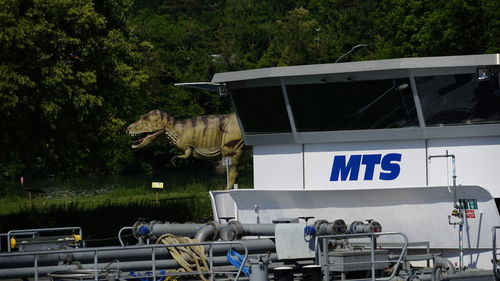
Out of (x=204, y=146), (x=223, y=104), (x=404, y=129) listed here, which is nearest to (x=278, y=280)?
(x=404, y=129)

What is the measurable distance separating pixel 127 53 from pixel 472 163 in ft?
61.6

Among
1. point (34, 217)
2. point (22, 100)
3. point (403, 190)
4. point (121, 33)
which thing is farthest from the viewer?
point (121, 33)

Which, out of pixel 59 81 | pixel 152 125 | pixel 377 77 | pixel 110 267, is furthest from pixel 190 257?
pixel 152 125

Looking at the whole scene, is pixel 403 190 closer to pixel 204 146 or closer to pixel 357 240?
pixel 357 240

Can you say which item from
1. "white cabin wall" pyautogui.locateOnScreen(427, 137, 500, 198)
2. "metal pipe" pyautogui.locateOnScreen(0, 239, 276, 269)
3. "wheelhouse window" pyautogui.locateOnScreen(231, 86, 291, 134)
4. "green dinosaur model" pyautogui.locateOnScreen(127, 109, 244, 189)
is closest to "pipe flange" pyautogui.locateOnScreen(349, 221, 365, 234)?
"white cabin wall" pyautogui.locateOnScreen(427, 137, 500, 198)

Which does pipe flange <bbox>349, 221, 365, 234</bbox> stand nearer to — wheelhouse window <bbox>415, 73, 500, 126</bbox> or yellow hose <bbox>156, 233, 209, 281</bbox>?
wheelhouse window <bbox>415, 73, 500, 126</bbox>

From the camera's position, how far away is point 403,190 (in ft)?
68.6

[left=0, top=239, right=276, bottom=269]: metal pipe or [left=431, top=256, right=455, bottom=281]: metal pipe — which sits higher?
[left=0, top=239, right=276, bottom=269]: metal pipe

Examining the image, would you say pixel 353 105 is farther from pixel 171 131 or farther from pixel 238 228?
pixel 171 131

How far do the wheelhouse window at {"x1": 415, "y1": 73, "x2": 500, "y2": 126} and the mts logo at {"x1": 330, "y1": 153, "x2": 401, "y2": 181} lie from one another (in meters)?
1.10

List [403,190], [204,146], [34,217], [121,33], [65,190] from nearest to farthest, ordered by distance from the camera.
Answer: [403,190] → [34,217] → [121,33] → [204,146] → [65,190]

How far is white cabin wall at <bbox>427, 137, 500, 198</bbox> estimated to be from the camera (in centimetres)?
2111

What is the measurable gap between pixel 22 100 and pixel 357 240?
14.2 metres

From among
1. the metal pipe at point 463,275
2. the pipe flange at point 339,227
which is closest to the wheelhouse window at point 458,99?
the pipe flange at point 339,227
